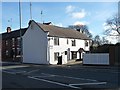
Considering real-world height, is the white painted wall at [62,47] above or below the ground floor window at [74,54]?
above

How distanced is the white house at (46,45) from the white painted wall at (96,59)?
8.43 metres

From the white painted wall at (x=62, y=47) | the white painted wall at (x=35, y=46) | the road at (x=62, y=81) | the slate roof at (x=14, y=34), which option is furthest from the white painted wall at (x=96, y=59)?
the slate roof at (x=14, y=34)

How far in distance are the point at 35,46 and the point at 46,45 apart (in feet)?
12.1

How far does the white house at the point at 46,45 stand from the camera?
5088 centimetres

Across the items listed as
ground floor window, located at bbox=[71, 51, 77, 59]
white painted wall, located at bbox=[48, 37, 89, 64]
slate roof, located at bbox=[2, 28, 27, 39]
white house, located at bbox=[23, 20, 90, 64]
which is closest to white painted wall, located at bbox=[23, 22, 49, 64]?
white house, located at bbox=[23, 20, 90, 64]

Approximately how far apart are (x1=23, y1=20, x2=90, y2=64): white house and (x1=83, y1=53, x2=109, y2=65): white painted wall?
843 centimetres

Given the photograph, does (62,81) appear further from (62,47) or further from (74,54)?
(74,54)

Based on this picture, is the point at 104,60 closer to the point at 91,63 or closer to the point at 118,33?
the point at 91,63

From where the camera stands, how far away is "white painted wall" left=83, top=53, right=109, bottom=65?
39.8 meters

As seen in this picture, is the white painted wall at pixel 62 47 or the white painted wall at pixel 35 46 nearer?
the white painted wall at pixel 62 47

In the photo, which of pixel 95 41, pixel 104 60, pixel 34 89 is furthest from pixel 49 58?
pixel 95 41

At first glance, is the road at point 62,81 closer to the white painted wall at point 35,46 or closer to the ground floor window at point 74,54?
the white painted wall at point 35,46

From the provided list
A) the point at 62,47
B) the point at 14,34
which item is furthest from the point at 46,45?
the point at 14,34

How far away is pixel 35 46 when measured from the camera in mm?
53625
